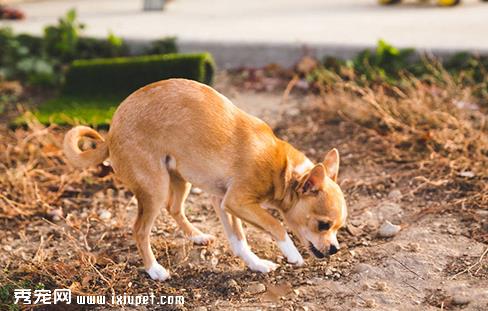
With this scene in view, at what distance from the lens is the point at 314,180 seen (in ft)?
14.3

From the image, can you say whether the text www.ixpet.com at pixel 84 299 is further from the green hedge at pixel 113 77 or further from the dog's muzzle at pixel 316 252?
the green hedge at pixel 113 77

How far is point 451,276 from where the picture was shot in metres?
4.62

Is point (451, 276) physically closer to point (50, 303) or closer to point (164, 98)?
point (164, 98)

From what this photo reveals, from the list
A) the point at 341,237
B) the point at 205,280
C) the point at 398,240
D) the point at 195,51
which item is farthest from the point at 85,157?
the point at 195,51

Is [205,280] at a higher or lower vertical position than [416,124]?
lower

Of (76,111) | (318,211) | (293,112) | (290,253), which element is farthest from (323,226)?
(76,111)

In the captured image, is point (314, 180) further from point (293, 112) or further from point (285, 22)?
point (285, 22)

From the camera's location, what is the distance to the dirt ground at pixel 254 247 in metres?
4.49

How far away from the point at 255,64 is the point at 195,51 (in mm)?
715

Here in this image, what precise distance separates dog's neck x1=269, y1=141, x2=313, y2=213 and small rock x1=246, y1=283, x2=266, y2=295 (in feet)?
1.58

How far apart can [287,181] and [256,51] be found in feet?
14.2

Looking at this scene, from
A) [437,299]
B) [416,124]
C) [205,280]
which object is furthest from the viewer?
[416,124]

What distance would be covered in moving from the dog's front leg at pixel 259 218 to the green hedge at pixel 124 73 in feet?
11.0

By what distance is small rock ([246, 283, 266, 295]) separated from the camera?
456 centimetres
